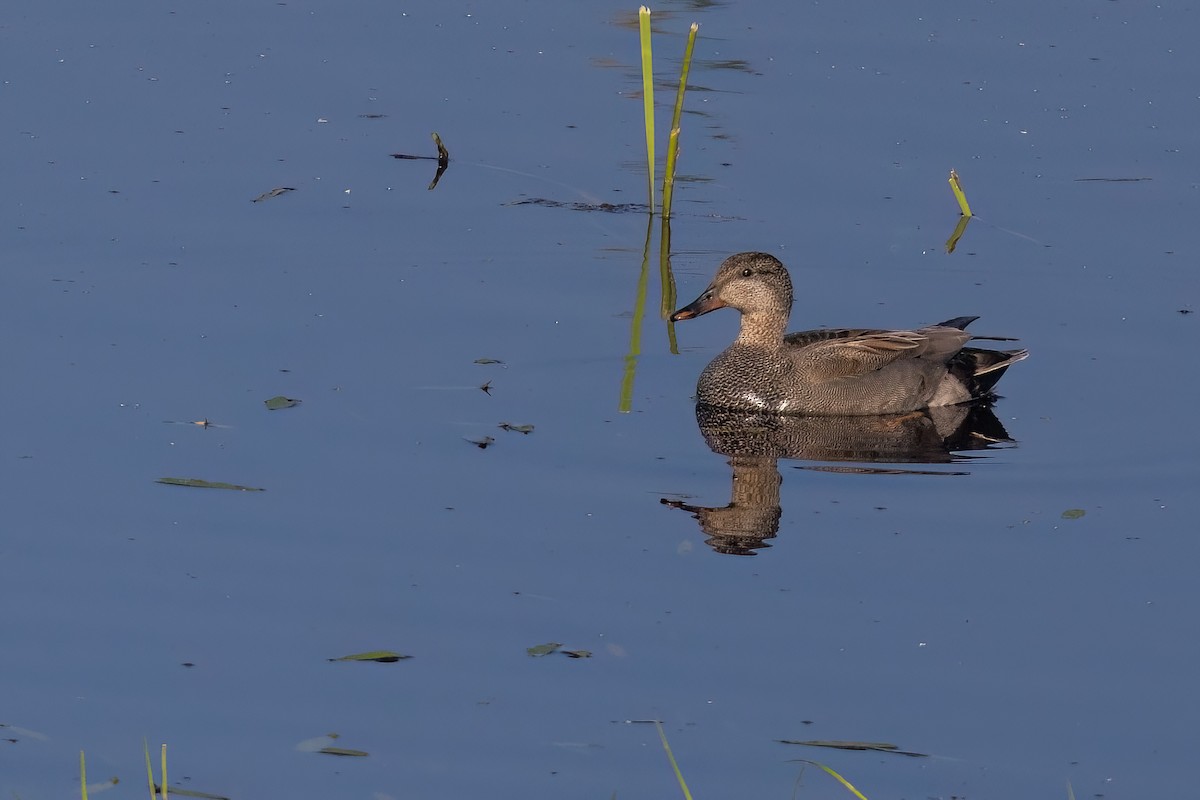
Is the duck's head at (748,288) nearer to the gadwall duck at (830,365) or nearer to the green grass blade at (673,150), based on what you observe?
the gadwall duck at (830,365)

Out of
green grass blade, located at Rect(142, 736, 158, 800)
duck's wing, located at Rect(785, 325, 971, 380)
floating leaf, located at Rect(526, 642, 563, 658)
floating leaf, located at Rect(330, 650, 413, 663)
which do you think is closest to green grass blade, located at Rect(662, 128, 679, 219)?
duck's wing, located at Rect(785, 325, 971, 380)

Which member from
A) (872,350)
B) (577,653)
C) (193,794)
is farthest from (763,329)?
(193,794)

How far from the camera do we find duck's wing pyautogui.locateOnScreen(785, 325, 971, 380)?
37.7 ft

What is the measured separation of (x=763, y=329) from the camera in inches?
474

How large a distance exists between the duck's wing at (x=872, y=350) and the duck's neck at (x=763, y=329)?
0.36 meters

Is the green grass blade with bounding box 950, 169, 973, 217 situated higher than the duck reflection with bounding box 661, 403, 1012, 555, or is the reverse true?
the green grass blade with bounding box 950, 169, 973, 217

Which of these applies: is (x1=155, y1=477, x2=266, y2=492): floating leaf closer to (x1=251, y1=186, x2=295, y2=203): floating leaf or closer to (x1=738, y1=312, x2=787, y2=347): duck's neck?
(x1=738, y1=312, x2=787, y2=347): duck's neck

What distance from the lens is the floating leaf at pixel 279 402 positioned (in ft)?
33.5

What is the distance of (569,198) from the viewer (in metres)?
13.8

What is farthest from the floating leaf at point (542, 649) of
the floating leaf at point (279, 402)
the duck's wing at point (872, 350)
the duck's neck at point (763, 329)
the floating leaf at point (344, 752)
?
the duck's neck at point (763, 329)

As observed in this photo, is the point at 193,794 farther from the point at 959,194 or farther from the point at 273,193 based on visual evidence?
the point at 959,194

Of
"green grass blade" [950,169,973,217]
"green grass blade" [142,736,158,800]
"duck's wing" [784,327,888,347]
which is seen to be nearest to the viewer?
"green grass blade" [142,736,158,800]

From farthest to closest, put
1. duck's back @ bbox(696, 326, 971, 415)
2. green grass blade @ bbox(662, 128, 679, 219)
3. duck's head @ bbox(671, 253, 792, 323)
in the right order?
green grass blade @ bbox(662, 128, 679, 219), duck's head @ bbox(671, 253, 792, 323), duck's back @ bbox(696, 326, 971, 415)

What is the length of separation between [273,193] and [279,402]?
135 inches
